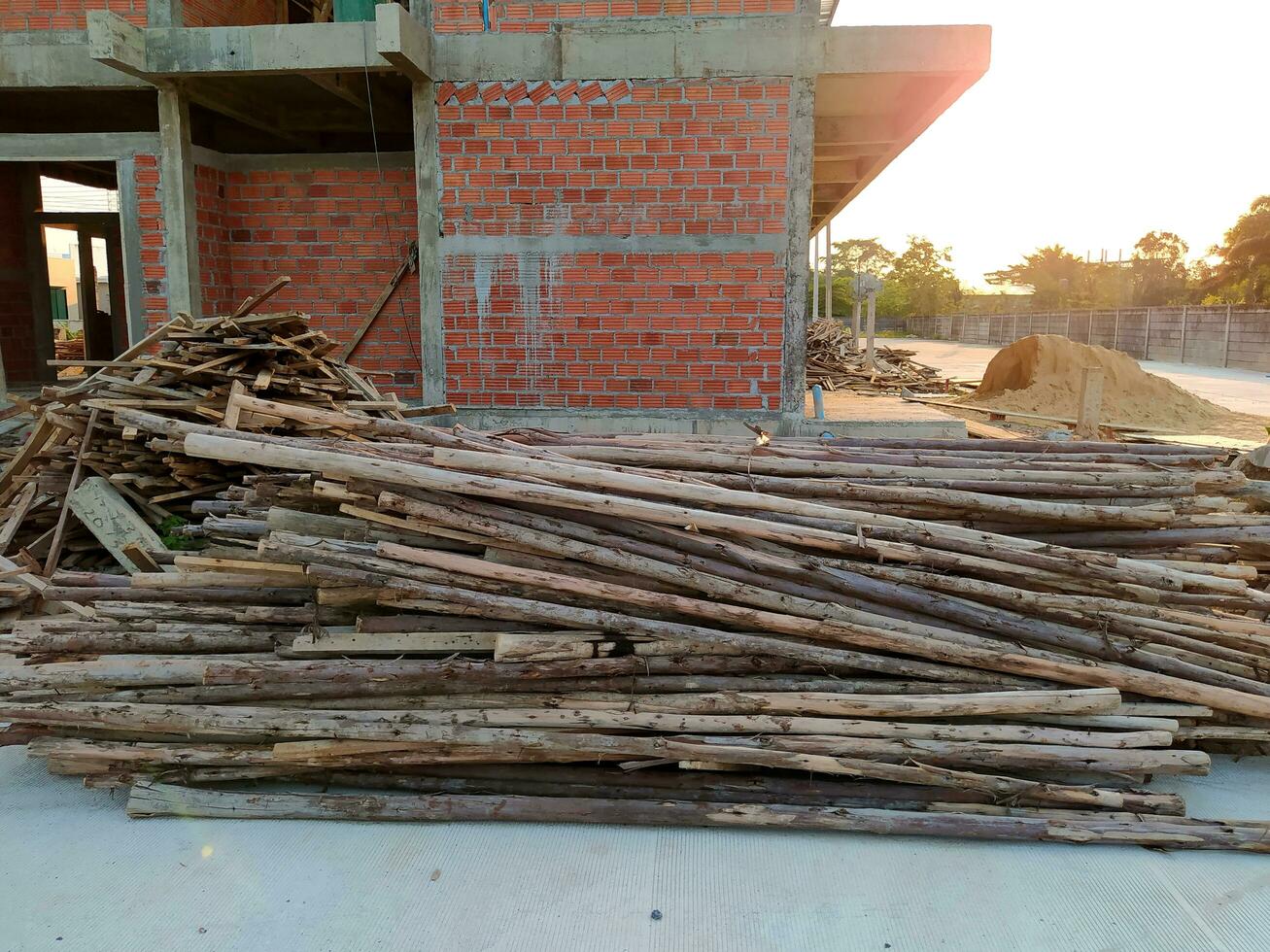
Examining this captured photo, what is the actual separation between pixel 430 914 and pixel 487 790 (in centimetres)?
67

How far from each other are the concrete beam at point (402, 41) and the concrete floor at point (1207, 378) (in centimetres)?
1573

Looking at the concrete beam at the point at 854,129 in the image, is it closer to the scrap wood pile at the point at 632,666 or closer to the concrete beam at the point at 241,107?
the concrete beam at the point at 241,107

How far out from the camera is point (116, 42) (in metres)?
8.27

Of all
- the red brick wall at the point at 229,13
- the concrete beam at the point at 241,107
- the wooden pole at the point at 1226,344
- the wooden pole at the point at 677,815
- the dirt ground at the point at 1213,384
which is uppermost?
the red brick wall at the point at 229,13

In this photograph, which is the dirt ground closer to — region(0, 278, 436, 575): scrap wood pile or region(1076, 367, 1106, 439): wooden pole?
region(1076, 367, 1106, 439): wooden pole

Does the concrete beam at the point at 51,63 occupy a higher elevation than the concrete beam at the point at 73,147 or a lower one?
higher

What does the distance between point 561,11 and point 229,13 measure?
451 cm

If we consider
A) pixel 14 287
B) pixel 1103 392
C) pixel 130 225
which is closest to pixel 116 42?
pixel 130 225

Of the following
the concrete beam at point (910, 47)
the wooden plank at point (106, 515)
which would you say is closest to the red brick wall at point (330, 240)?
the wooden plank at point (106, 515)

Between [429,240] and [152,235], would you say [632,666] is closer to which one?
[429,240]

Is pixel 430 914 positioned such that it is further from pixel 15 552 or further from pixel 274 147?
pixel 274 147

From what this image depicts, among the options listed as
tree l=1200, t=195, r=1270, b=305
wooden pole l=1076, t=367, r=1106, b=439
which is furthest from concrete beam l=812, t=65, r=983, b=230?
tree l=1200, t=195, r=1270, b=305

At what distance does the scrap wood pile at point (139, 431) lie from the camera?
19.4 ft

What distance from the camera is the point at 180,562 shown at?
4.07 metres
